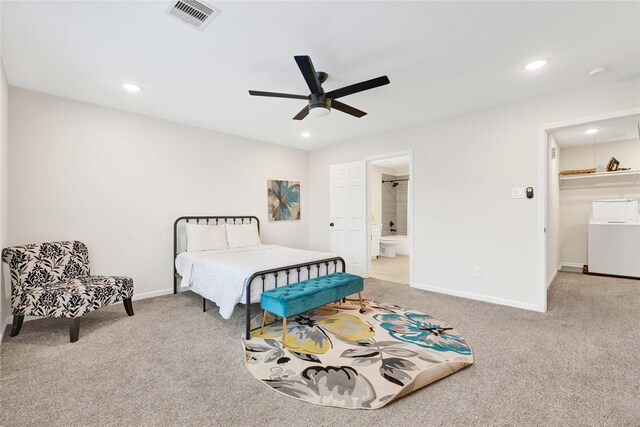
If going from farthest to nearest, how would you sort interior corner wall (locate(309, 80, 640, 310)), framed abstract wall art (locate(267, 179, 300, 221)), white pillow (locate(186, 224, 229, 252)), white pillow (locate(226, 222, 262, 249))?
1. framed abstract wall art (locate(267, 179, 300, 221))
2. white pillow (locate(226, 222, 262, 249))
3. white pillow (locate(186, 224, 229, 252))
4. interior corner wall (locate(309, 80, 640, 310))

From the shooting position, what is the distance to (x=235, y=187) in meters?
5.07

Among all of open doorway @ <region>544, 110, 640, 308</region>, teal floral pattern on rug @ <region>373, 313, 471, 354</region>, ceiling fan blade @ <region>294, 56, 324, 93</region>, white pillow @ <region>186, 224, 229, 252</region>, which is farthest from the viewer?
open doorway @ <region>544, 110, 640, 308</region>

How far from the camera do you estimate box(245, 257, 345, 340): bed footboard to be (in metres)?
2.75

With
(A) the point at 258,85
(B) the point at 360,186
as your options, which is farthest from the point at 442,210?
(A) the point at 258,85

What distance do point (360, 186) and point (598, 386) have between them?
3838 mm

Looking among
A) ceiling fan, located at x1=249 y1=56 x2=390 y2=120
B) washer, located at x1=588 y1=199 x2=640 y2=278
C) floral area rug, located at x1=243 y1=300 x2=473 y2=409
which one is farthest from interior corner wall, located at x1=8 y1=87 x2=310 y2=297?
washer, located at x1=588 y1=199 x2=640 y2=278

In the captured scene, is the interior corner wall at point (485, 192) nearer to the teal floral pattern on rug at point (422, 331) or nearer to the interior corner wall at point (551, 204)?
the interior corner wall at point (551, 204)

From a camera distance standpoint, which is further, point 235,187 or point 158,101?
point 235,187

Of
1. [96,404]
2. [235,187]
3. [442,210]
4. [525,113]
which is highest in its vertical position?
[525,113]

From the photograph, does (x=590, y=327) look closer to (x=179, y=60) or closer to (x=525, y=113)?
(x=525, y=113)

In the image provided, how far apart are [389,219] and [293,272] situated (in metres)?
6.18

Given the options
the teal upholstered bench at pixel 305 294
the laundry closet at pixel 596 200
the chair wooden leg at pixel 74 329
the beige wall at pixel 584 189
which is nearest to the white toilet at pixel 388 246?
the laundry closet at pixel 596 200

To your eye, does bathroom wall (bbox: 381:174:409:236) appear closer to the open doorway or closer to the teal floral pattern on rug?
the open doorway

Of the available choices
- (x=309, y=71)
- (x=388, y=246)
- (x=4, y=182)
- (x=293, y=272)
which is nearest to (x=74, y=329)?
(x=4, y=182)
